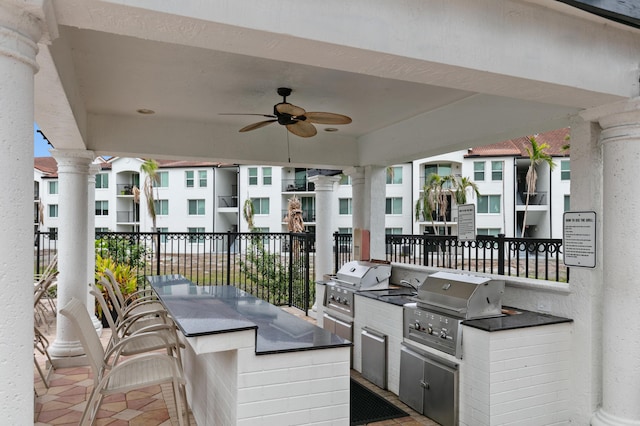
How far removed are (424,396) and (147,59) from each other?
3.33m

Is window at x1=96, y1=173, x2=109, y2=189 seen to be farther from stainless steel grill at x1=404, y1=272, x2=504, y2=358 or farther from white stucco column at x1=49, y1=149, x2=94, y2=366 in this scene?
stainless steel grill at x1=404, y1=272, x2=504, y2=358

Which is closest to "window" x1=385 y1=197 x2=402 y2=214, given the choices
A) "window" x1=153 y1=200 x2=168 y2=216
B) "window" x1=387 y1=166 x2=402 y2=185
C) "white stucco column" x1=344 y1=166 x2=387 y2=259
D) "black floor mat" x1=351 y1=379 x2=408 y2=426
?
"window" x1=387 y1=166 x2=402 y2=185

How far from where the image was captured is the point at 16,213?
149cm

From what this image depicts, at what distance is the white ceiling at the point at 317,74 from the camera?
6.22 ft

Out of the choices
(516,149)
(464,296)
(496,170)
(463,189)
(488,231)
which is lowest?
(488,231)

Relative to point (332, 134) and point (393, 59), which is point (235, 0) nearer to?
point (393, 59)

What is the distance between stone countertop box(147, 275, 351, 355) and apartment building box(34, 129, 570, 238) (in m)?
17.2

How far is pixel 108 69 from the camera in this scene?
3.55 meters

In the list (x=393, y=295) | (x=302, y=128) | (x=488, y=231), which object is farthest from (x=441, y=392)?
(x=488, y=231)

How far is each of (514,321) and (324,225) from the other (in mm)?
4239

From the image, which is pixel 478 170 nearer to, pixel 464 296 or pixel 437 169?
pixel 437 169

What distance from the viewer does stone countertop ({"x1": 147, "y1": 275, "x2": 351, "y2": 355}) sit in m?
2.42

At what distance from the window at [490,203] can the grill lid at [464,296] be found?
1810 cm

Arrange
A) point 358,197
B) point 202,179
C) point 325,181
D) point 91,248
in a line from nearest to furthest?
point 91,248, point 358,197, point 325,181, point 202,179
